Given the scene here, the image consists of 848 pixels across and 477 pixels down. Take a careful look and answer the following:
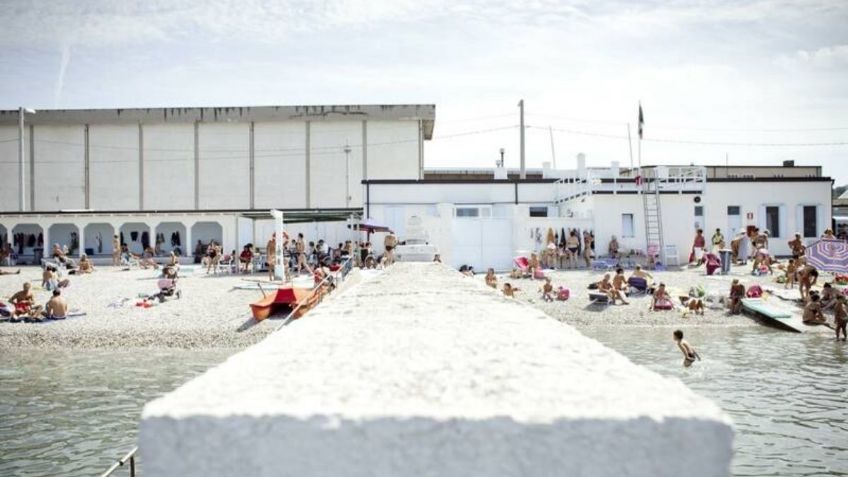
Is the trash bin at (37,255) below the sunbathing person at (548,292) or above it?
above

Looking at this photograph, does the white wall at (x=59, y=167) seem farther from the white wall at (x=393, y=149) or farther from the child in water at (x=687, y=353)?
the child in water at (x=687, y=353)

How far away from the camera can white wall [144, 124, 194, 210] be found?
47906 mm

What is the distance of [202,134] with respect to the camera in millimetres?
48781

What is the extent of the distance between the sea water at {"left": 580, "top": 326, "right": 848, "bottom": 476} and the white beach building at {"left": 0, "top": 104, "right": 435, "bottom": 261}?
31.2 metres

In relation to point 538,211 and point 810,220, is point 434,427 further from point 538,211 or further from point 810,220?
point 810,220

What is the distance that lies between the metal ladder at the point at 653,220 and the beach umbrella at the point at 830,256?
7.36m

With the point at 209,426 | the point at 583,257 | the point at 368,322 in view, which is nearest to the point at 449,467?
the point at 209,426

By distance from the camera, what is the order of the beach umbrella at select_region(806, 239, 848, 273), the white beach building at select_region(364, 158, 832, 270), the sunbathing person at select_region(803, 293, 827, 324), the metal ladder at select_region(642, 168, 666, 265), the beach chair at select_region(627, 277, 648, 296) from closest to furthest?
the sunbathing person at select_region(803, 293, 827, 324) < the beach umbrella at select_region(806, 239, 848, 273) < the beach chair at select_region(627, 277, 648, 296) < the metal ladder at select_region(642, 168, 666, 265) < the white beach building at select_region(364, 158, 832, 270)

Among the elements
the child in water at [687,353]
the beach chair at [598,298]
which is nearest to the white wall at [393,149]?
the beach chair at [598,298]

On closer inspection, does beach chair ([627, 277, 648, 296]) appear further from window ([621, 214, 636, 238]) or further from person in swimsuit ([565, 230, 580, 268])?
window ([621, 214, 636, 238])

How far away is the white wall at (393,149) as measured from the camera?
48594mm

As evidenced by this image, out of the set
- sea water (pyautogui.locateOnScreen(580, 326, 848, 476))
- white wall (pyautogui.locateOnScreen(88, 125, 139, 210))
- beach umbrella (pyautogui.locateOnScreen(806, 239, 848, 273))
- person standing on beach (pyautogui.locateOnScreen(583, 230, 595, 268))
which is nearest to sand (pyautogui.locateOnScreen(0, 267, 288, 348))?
sea water (pyautogui.locateOnScreen(580, 326, 848, 476))

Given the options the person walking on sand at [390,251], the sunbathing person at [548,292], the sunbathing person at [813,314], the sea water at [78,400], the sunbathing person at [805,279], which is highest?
the person walking on sand at [390,251]

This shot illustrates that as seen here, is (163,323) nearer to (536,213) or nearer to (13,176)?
(536,213)
